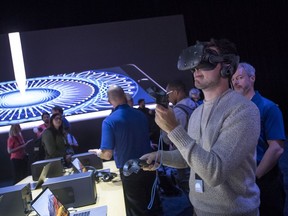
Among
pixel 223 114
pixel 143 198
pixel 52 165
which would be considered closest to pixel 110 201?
pixel 143 198

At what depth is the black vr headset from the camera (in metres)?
1.15

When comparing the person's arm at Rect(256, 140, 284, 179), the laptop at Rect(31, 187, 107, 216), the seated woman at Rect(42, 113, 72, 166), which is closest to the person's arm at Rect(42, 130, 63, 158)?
the seated woman at Rect(42, 113, 72, 166)

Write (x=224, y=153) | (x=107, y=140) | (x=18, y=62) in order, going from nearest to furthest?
(x=224, y=153) → (x=107, y=140) → (x=18, y=62)

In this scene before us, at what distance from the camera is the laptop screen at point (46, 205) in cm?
147

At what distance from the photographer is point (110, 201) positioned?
6.59ft

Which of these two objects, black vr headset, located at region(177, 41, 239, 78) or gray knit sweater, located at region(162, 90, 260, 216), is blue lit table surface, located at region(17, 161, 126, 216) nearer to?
gray knit sweater, located at region(162, 90, 260, 216)

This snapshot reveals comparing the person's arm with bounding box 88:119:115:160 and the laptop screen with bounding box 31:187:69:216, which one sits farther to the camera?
the person's arm with bounding box 88:119:115:160

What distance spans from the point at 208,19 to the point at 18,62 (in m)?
3.53

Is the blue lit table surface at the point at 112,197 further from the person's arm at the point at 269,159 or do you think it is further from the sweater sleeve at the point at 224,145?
the sweater sleeve at the point at 224,145

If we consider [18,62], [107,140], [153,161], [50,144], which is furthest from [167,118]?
[18,62]

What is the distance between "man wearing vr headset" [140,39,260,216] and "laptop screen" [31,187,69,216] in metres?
0.71

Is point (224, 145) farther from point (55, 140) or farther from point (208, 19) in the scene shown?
point (208, 19)

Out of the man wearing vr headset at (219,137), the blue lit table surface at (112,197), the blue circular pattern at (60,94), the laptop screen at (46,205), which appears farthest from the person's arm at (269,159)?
the blue circular pattern at (60,94)

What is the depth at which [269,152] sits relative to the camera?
5.53 ft
